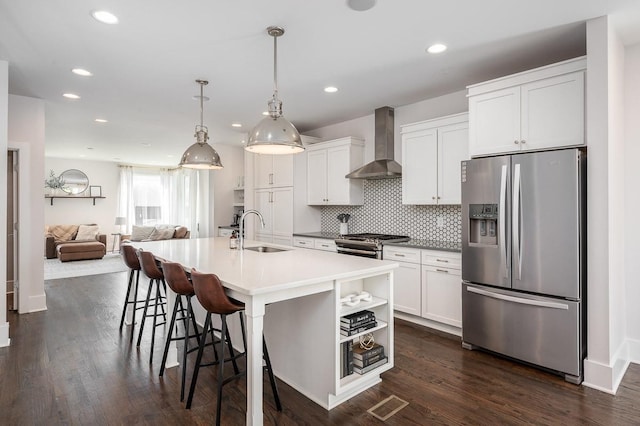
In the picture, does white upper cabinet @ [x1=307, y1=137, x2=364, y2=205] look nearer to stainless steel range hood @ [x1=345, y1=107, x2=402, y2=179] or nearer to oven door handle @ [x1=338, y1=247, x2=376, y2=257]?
stainless steel range hood @ [x1=345, y1=107, x2=402, y2=179]

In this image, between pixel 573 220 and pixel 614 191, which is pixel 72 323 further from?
pixel 614 191

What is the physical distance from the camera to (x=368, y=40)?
9.36ft

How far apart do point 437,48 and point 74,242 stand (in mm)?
9282

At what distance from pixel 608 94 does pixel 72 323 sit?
546cm

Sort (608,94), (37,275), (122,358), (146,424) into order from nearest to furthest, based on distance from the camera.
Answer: (146,424), (608,94), (122,358), (37,275)

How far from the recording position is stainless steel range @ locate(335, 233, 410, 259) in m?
4.13

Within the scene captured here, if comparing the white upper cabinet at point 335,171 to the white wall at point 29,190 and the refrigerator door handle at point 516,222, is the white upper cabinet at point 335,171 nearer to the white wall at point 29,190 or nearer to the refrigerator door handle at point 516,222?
the refrigerator door handle at point 516,222

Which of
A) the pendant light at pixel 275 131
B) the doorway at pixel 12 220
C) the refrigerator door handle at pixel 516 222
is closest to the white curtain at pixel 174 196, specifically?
the doorway at pixel 12 220

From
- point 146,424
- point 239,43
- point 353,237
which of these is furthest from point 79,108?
point 146,424

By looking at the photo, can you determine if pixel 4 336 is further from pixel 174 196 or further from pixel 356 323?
pixel 174 196

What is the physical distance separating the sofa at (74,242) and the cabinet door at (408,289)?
777cm

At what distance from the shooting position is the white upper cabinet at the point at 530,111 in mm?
2688

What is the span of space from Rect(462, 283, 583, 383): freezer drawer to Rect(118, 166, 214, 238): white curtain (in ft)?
21.6

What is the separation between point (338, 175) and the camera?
5.05m
